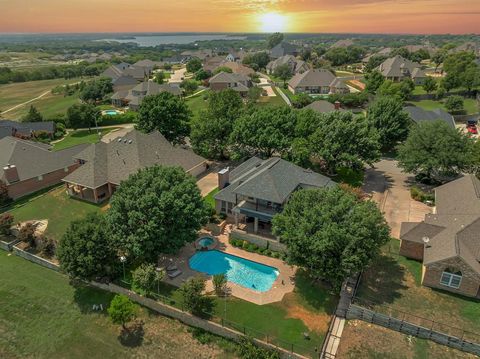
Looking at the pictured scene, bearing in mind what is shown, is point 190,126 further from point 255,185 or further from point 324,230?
point 324,230

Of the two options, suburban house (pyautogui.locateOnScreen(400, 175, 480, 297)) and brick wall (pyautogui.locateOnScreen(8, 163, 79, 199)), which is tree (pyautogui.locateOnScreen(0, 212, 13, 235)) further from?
suburban house (pyautogui.locateOnScreen(400, 175, 480, 297))

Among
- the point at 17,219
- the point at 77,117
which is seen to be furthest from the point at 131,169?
Answer: the point at 77,117

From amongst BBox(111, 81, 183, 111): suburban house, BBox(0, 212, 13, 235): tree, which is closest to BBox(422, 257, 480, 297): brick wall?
BBox(0, 212, 13, 235): tree

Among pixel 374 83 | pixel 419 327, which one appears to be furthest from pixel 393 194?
pixel 374 83

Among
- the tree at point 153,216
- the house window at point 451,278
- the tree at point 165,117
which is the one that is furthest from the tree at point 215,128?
the house window at point 451,278

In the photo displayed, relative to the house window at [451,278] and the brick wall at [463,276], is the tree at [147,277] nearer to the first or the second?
the brick wall at [463,276]

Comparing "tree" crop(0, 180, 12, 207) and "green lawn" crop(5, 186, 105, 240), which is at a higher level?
"tree" crop(0, 180, 12, 207)

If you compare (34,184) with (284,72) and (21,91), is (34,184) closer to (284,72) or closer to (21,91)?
(284,72)
